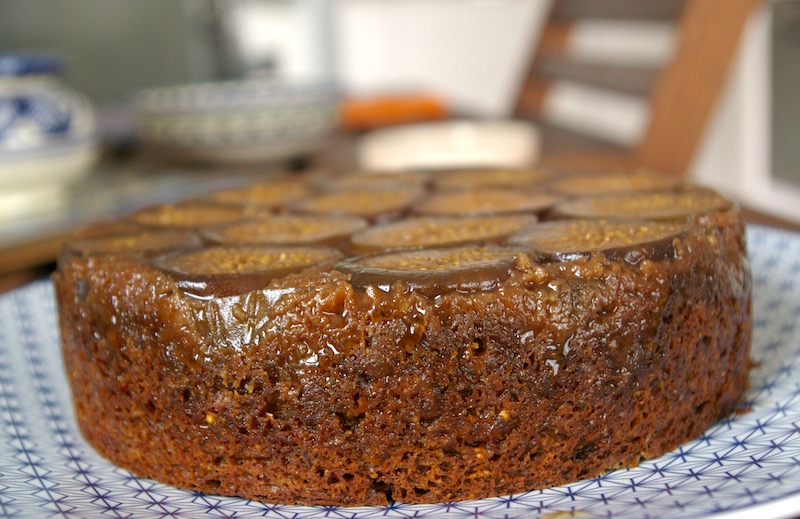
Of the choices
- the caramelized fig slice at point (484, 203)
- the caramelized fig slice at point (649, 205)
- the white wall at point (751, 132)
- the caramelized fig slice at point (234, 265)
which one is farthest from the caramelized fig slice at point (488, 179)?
the white wall at point (751, 132)

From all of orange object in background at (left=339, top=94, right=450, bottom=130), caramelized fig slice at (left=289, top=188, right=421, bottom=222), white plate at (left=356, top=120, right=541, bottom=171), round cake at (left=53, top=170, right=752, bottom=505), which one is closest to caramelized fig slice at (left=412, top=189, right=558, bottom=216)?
caramelized fig slice at (left=289, top=188, right=421, bottom=222)

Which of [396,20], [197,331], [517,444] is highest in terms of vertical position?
[396,20]

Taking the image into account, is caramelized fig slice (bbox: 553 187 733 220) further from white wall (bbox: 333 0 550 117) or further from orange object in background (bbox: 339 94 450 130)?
white wall (bbox: 333 0 550 117)

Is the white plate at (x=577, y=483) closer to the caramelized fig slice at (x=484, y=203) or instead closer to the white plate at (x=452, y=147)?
the caramelized fig slice at (x=484, y=203)

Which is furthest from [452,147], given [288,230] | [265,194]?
[288,230]

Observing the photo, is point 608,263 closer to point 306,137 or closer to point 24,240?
point 24,240

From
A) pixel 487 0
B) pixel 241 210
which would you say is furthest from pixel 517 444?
pixel 487 0

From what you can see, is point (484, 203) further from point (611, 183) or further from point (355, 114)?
point (355, 114)
